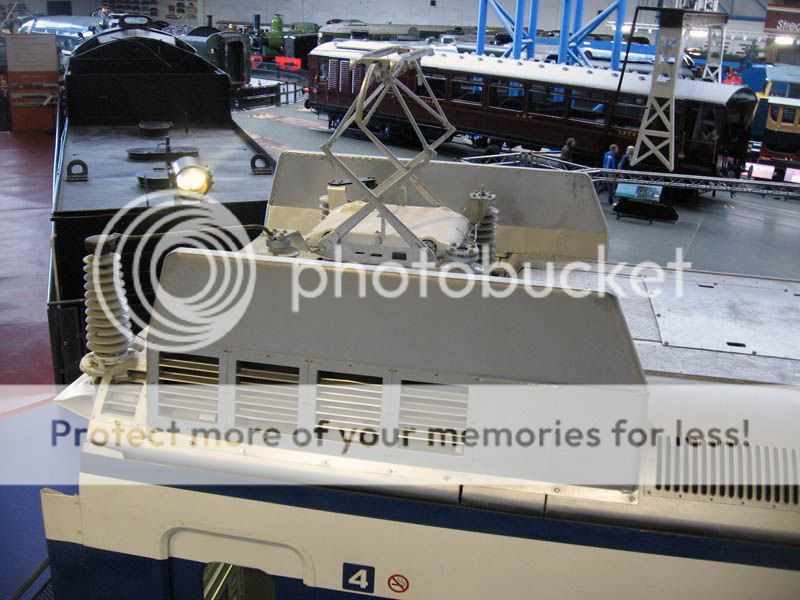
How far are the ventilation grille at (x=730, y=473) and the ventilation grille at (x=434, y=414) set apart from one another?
3.51 ft

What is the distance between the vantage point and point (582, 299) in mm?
3963

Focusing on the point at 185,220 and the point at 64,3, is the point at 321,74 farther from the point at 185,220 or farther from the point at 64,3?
the point at 64,3

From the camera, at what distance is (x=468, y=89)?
22.1 meters

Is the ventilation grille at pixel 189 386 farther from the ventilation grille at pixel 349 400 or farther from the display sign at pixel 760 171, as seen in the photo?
the display sign at pixel 760 171

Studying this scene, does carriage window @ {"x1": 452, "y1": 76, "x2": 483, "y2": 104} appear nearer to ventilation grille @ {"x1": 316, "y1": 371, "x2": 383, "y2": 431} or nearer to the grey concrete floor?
the grey concrete floor

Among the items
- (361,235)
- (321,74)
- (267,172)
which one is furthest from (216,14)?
(361,235)

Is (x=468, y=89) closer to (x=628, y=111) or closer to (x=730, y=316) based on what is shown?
(x=628, y=111)

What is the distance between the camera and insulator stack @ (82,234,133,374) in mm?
4562

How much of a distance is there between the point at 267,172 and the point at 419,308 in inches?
227

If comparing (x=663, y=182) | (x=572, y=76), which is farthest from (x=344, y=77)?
(x=663, y=182)

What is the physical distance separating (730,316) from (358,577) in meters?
3.10

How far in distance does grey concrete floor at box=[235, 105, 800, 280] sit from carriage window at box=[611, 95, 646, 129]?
6.68 ft

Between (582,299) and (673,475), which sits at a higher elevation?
(582,299)

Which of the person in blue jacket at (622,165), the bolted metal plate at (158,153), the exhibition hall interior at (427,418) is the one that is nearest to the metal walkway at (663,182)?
the person in blue jacket at (622,165)
